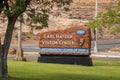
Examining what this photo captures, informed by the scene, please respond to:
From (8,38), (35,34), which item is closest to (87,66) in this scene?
(8,38)

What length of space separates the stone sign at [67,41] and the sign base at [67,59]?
0.28 m

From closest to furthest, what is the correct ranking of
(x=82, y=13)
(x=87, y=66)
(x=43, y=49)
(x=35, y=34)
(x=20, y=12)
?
(x=20, y=12), (x=87, y=66), (x=43, y=49), (x=35, y=34), (x=82, y=13)

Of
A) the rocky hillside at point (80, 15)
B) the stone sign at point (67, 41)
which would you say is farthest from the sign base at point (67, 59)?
the rocky hillside at point (80, 15)

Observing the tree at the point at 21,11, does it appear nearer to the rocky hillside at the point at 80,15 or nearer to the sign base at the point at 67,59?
the sign base at the point at 67,59

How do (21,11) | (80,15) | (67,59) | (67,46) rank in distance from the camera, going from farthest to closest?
1. (80,15)
2. (67,46)
3. (67,59)
4. (21,11)

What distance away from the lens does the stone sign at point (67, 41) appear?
32.2 meters

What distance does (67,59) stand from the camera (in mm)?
32562

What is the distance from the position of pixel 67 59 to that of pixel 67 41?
1.29 meters

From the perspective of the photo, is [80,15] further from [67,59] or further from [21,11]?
[21,11]

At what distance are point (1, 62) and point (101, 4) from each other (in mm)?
58258

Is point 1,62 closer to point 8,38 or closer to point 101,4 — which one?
point 8,38

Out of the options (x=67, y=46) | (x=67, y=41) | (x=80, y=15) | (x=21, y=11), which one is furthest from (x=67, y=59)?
(x=80, y=15)

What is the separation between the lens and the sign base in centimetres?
3188

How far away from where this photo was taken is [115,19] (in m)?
31.8
